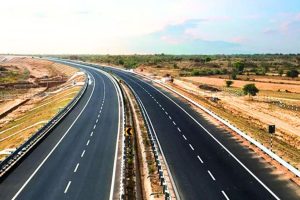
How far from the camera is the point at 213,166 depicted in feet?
101

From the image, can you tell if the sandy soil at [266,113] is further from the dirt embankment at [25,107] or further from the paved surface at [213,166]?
the dirt embankment at [25,107]

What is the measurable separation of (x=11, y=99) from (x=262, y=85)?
71.8 meters

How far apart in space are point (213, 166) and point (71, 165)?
1157cm

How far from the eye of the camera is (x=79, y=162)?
3253 centimetres

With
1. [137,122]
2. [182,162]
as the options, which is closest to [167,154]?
[182,162]

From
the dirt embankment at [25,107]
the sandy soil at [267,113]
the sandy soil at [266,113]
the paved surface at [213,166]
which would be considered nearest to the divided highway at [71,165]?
the paved surface at [213,166]

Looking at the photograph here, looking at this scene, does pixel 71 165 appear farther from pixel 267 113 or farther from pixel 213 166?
pixel 267 113

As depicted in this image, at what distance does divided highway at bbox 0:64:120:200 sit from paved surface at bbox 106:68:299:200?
17.2 feet

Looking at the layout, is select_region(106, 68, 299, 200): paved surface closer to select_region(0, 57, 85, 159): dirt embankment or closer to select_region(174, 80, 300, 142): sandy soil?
select_region(174, 80, 300, 142): sandy soil

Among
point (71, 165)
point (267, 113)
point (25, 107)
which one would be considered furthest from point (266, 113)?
point (25, 107)

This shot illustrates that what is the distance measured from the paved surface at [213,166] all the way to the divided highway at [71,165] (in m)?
5.24

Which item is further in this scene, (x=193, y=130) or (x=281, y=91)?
(x=281, y=91)

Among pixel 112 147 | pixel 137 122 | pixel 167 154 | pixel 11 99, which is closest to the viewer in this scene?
pixel 167 154

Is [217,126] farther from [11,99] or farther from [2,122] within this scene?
[11,99]
